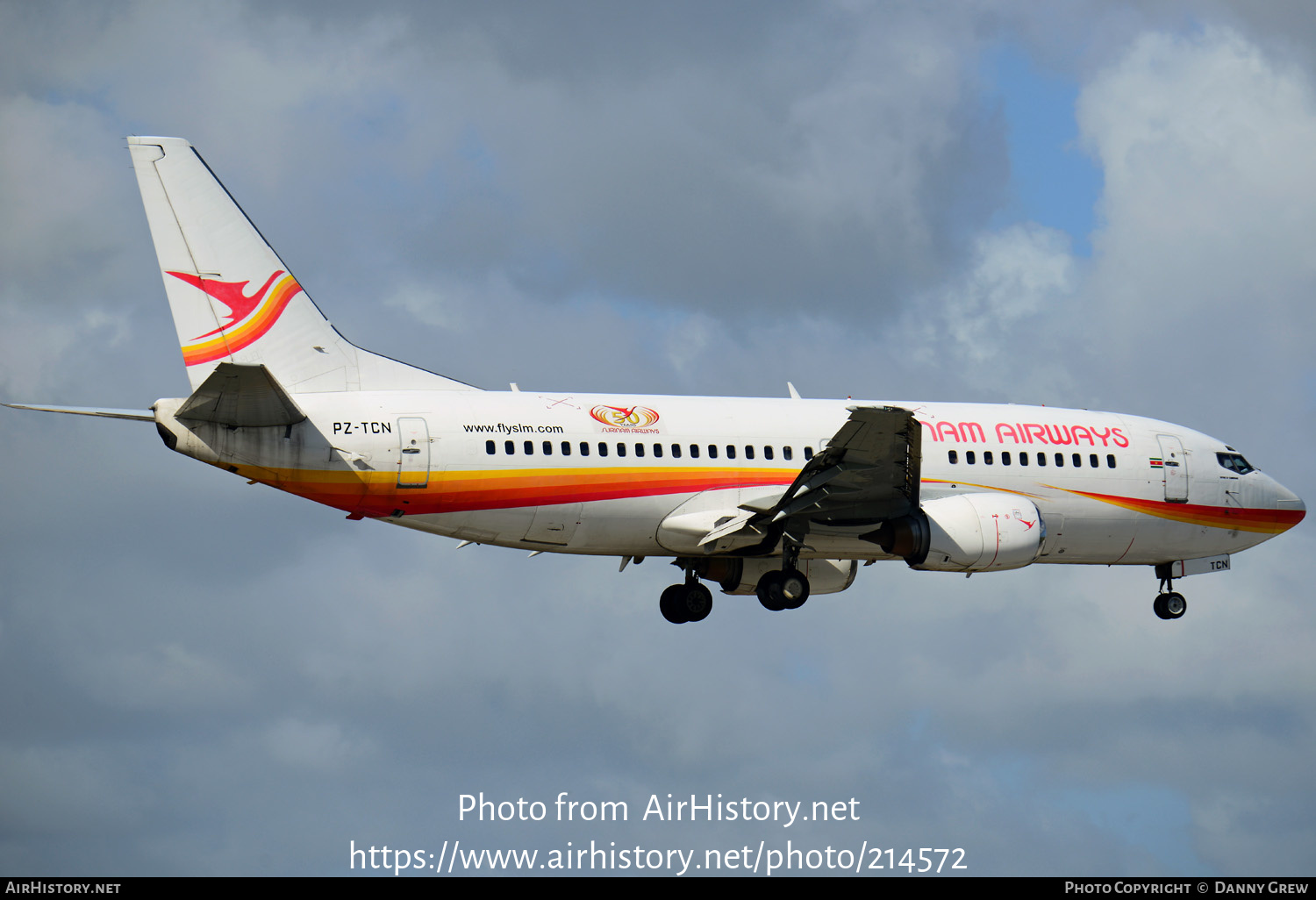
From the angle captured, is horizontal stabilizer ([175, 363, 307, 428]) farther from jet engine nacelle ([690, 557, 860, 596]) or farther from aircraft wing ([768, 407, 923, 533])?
jet engine nacelle ([690, 557, 860, 596])

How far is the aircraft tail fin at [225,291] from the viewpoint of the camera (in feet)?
98.3

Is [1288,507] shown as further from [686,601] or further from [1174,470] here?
[686,601]

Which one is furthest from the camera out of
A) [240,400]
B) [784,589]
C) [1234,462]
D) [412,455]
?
[1234,462]

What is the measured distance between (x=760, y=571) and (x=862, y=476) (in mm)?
5453

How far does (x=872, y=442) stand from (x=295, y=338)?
11.8 metres

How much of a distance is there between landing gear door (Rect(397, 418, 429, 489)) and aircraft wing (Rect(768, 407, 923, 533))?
7167 millimetres

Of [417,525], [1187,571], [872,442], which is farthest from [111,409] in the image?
[1187,571]

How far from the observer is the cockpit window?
37.4m

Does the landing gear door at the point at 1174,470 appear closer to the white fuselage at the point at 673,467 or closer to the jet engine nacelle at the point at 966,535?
the white fuselage at the point at 673,467

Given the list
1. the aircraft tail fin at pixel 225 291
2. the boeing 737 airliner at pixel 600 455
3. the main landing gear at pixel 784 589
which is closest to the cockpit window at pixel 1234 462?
the boeing 737 airliner at pixel 600 455

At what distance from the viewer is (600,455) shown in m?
31.2

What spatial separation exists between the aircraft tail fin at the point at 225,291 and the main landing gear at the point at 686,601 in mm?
8626

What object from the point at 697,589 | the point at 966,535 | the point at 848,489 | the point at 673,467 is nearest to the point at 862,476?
the point at 848,489

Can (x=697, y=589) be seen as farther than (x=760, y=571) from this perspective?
Yes
